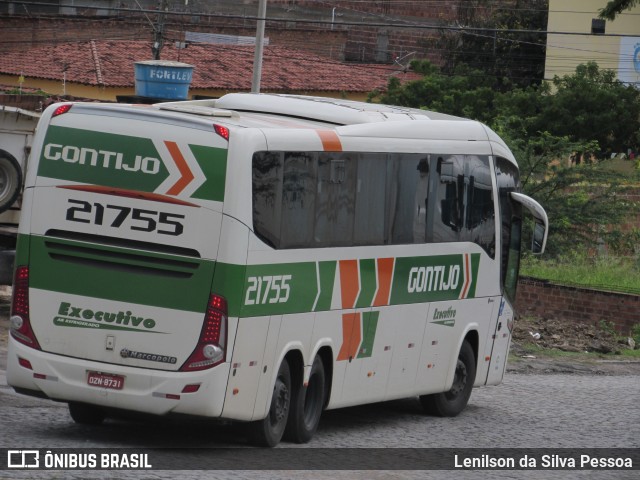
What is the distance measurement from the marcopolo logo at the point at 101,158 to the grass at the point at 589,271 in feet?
58.6

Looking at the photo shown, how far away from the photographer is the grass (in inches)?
1109

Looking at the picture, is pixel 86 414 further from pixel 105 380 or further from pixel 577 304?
pixel 577 304

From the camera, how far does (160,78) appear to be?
31125 millimetres

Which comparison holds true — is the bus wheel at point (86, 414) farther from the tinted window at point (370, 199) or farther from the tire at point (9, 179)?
the tire at point (9, 179)

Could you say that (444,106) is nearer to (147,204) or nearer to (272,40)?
(272,40)

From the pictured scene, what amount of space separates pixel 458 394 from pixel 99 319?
6094 mm

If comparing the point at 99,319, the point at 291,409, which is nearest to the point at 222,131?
the point at 99,319

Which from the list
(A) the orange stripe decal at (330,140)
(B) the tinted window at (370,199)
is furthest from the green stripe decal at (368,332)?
(A) the orange stripe decal at (330,140)

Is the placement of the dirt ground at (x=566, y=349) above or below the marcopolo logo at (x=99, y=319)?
below

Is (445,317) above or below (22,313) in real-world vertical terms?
below

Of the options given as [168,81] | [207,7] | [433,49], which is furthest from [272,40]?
[168,81]

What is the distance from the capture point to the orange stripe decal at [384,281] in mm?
13289

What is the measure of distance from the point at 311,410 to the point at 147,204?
2.79 m

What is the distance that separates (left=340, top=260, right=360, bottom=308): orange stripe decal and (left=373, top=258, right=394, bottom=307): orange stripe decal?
445 millimetres
